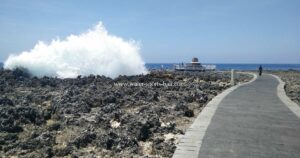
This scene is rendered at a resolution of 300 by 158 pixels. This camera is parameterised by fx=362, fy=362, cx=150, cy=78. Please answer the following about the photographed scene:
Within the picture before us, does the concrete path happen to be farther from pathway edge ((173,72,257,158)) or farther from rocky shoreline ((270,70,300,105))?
rocky shoreline ((270,70,300,105))

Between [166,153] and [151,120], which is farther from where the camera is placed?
[151,120]

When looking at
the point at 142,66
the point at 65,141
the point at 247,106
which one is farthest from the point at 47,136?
the point at 142,66

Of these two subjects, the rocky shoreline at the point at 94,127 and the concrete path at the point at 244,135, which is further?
the rocky shoreline at the point at 94,127

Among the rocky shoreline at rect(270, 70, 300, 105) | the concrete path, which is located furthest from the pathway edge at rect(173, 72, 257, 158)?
the rocky shoreline at rect(270, 70, 300, 105)

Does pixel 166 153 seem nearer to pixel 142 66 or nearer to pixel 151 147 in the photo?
pixel 151 147

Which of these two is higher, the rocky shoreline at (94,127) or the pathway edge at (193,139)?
the pathway edge at (193,139)

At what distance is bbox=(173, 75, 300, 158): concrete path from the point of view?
6020 millimetres

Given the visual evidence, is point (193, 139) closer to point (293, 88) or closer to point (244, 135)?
point (244, 135)

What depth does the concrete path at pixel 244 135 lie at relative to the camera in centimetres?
602

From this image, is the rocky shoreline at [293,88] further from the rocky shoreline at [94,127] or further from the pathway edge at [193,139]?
the pathway edge at [193,139]

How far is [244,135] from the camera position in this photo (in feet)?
23.8

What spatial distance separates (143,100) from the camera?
15.0 m

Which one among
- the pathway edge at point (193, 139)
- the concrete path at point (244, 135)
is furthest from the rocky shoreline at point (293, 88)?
the pathway edge at point (193, 139)

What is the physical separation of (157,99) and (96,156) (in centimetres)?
834
